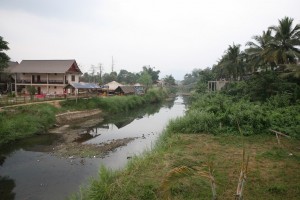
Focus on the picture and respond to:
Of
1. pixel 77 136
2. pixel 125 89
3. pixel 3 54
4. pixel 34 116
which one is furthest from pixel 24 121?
pixel 125 89

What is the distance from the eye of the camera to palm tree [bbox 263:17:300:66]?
28375 mm

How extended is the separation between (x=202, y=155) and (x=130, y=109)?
3507cm

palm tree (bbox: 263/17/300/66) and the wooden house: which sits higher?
palm tree (bbox: 263/17/300/66)

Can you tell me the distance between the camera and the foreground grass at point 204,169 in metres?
9.41

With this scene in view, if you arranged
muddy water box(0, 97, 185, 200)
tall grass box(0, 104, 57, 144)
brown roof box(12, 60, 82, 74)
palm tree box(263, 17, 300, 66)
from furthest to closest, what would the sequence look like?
brown roof box(12, 60, 82, 74), palm tree box(263, 17, 300, 66), tall grass box(0, 104, 57, 144), muddy water box(0, 97, 185, 200)

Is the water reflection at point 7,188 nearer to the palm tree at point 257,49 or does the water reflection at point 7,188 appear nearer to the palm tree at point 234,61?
the palm tree at point 257,49

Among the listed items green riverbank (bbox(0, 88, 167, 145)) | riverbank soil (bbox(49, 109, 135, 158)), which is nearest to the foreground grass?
riverbank soil (bbox(49, 109, 135, 158))

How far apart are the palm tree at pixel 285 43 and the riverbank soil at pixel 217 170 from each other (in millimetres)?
14830

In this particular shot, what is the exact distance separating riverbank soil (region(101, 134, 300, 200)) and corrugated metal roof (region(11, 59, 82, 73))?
32627 millimetres

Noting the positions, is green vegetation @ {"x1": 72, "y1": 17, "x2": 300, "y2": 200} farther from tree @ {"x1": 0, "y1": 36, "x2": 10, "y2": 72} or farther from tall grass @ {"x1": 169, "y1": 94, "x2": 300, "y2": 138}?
tree @ {"x1": 0, "y1": 36, "x2": 10, "y2": 72}

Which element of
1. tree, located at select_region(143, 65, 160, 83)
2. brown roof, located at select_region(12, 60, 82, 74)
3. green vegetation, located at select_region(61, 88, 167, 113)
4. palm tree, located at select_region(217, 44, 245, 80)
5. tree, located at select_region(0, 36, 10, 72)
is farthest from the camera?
tree, located at select_region(143, 65, 160, 83)

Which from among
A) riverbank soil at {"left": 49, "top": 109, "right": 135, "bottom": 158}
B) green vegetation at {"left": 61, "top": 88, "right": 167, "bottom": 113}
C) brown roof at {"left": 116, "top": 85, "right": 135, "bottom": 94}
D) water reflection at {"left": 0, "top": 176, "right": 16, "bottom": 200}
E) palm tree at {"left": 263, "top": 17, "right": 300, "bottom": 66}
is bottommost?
water reflection at {"left": 0, "top": 176, "right": 16, "bottom": 200}

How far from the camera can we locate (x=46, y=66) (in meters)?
45.4

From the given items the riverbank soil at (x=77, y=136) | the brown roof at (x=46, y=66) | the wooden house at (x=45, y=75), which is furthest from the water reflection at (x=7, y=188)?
the brown roof at (x=46, y=66)
